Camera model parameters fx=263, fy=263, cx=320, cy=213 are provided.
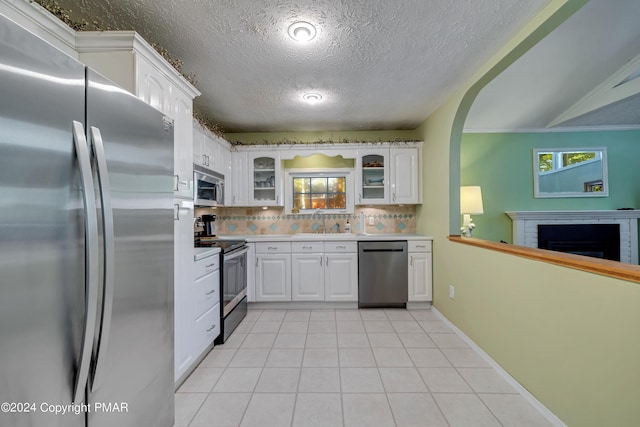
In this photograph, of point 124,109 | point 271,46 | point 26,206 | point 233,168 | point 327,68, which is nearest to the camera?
point 26,206

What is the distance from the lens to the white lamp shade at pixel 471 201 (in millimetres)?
3298

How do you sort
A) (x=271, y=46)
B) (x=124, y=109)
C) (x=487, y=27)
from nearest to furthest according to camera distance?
1. (x=124, y=109)
2. (x=487, y=27)
3. (x=271, y=46)

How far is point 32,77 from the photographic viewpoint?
2.01 feet

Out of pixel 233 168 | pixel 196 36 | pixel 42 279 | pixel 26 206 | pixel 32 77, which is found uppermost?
pixel 196 36

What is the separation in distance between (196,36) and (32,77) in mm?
1497

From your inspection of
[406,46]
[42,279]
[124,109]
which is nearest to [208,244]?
[124,109]

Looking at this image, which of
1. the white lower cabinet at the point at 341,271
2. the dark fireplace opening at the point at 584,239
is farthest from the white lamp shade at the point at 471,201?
the white lower cabinet at the point at 341,271

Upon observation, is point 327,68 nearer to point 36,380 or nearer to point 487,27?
point 487,27

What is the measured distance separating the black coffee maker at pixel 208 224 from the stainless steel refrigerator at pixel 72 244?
7.26ft

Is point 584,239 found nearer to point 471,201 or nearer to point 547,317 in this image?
point 471,201

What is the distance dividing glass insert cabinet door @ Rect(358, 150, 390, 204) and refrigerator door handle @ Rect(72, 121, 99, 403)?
10.7 feet

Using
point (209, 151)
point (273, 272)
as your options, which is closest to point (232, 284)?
point (273, 272)

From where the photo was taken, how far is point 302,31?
68.9 inches

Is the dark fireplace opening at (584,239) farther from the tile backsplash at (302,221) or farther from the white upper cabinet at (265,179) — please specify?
the white upper cabinet at (265,179)
